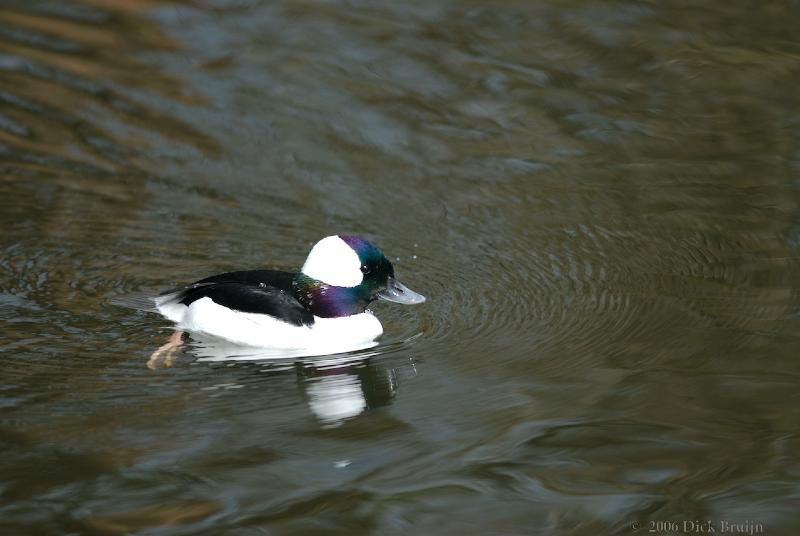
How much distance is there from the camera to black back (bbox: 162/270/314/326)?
6.78 meters

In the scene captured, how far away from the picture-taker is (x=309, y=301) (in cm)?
689

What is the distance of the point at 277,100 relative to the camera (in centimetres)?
1019

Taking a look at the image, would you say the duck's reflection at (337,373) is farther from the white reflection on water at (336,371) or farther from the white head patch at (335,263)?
the white head patch at (335,263)

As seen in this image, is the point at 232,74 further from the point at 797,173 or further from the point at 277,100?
the point at 797,173

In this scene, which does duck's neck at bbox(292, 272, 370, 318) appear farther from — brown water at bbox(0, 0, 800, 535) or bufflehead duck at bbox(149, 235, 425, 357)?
brown water at bbox(0, 0, 800, 535)

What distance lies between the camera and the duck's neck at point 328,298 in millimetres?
6836

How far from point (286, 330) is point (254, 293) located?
0.28 metres

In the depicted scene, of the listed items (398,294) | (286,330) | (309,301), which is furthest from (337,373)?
(398,294)

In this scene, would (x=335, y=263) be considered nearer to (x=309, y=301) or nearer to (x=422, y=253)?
(x=309, y=301)

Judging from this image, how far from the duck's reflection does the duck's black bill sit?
326 mm

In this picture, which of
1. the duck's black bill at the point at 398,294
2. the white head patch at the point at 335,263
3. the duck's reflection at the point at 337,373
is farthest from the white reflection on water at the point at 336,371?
the white head patch at the point at 335,263

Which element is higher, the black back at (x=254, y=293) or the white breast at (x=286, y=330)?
the black back at (x=254, y=293)

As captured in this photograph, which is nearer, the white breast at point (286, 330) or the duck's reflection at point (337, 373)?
the duck's reflection at point (337, 373)

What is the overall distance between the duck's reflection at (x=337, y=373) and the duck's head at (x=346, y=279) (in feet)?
1.08
